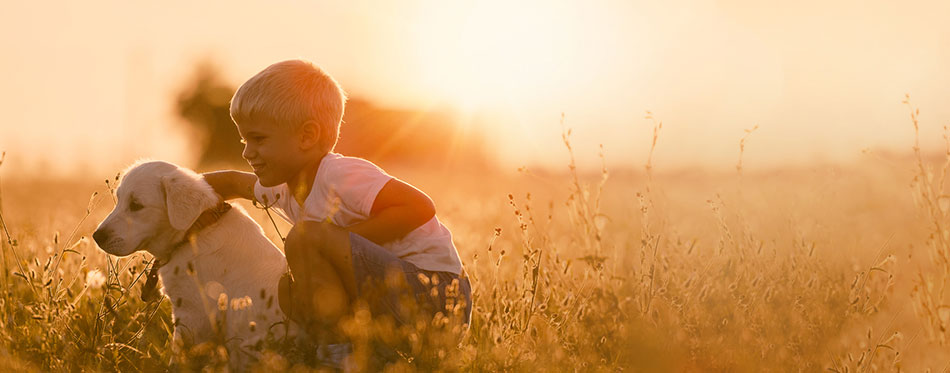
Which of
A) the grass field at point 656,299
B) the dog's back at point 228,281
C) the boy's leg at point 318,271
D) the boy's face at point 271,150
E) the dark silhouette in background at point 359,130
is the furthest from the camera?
the dark silhouette in background at point 359,130

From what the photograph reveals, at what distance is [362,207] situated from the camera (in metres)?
3.53

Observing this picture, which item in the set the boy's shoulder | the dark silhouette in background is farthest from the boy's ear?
the dark silhouette in background

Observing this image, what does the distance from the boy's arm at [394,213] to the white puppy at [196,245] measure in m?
0.45

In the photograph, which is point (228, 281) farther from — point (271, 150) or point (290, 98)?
point (290, 98)

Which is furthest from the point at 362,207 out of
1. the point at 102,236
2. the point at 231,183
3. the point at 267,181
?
the point at 102,236

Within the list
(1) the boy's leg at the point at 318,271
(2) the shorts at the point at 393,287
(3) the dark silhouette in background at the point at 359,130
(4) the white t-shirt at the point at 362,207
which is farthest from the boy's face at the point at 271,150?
(3) the dark silhouette in background at the point at 359,130

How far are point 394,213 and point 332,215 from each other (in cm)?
27

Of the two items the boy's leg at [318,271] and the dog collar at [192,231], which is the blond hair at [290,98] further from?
the boy's leg at [318,271]

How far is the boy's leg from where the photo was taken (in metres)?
3.18

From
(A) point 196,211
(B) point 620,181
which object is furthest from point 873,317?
(B) point 620,181

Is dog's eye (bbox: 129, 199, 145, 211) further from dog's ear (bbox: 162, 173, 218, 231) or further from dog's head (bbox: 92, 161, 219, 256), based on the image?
dog's ear (bbox: 162, 173, 218, 231)

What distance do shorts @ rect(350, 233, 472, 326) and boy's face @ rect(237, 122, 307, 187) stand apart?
604 millimetres

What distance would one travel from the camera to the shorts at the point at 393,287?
10.5ft

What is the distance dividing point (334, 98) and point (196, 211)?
2.66ft
